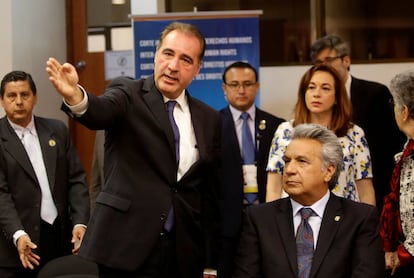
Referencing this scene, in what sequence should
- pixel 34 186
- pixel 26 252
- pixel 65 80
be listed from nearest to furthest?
pixel 65 80, pixel 26 252, pixel 34 186

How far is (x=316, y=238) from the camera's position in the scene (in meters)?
2.80

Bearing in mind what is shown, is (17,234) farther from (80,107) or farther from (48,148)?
(80,107)

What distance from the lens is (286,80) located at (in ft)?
18.6

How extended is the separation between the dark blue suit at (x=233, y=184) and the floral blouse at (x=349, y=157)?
71cm

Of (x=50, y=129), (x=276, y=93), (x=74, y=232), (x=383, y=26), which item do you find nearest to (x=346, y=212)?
(x=74, y=232)

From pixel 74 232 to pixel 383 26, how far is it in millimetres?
3195

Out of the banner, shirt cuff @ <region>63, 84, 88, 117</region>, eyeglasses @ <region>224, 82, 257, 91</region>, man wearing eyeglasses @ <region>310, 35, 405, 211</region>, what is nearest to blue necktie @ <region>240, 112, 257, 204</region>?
eyeglasses @ <region>224, 82, 257, 91</region>

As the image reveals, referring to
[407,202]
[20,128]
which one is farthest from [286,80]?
[407,202]

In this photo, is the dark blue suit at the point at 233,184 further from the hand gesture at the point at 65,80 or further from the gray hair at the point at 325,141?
the hand gesture at the point at 65,80

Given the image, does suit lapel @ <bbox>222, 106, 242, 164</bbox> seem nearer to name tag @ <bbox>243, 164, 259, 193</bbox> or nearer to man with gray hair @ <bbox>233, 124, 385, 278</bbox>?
name tag @ <bbox>243, 164, 259, 193</bbox>

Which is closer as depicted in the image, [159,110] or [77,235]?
[159,110]

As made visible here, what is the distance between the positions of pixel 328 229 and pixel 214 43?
2.69 meters

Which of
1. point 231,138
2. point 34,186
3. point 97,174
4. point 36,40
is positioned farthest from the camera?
point 36,40

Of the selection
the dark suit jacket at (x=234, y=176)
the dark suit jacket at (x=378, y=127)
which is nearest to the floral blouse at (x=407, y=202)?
the dark suit jacket at (x=378, y=127)
